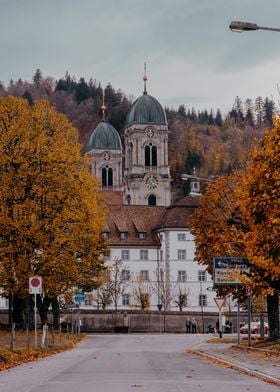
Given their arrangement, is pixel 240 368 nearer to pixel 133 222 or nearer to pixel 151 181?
pixel 133 222

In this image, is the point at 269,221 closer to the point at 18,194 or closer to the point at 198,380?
the point at 198,380

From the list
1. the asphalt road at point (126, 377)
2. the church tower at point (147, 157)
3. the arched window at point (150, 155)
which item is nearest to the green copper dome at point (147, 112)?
the church tower at point (147, 157)

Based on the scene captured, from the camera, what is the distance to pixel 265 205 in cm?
3203

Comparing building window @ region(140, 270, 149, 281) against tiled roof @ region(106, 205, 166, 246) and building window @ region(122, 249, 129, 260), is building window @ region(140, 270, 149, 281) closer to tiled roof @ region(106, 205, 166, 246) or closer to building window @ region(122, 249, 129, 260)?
building window @ region(122, 249, 129, 260)

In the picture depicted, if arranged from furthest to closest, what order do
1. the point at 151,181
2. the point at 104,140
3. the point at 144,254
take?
the point at 104,140 < the point at 151,181 < the point at 144,254

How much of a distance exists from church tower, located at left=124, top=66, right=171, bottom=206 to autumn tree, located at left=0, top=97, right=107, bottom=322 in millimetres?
113816

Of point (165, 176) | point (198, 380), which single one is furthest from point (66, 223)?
point (165, 176)

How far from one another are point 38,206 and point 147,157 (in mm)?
122284

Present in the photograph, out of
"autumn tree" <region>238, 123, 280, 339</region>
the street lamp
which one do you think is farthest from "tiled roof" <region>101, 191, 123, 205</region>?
the street lamp

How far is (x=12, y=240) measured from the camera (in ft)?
175

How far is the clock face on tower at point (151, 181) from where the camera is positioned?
564 feet

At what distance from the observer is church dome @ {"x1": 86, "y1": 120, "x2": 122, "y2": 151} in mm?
194750

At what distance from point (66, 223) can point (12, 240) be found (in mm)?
3045

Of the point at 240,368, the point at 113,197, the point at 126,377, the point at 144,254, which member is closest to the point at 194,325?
the point at 144,254
